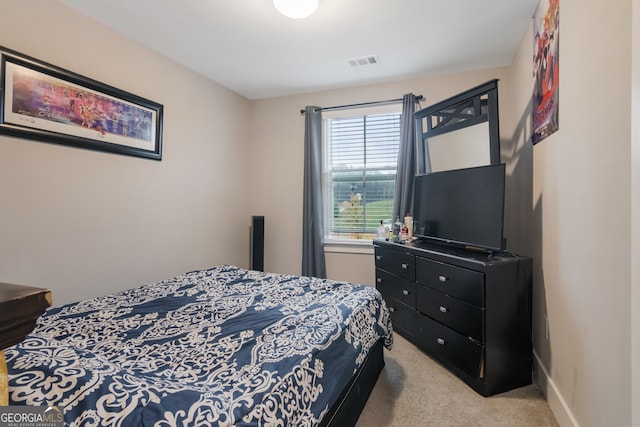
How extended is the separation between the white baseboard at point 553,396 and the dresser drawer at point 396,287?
3.07ft

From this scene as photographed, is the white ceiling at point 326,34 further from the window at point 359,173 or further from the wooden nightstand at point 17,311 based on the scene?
the wooden nightstand at point 17,311

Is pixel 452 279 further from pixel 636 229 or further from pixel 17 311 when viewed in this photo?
pixel 17 311

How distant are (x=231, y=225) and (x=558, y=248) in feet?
10.7

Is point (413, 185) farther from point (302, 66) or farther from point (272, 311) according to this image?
point (272, 311)

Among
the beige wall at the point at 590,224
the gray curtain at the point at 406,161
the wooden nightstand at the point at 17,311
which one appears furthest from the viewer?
the gray curtain at the point at 406,161

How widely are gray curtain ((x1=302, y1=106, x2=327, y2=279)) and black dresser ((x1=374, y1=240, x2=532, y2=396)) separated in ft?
4.96

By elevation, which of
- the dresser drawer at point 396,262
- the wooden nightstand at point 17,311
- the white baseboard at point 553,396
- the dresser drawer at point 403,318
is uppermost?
the wooden nightstand at point 17,311

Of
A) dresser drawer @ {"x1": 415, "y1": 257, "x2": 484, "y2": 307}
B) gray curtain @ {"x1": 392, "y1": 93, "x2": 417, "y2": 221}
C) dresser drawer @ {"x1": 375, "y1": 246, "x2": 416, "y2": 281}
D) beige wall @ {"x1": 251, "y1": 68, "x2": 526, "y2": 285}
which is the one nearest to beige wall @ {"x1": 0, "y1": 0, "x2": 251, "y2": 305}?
beige wall @ {"x1": 251, "y1": 68, "x2": 526, "y2": 285}

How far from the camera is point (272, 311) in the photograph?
1.85 metres

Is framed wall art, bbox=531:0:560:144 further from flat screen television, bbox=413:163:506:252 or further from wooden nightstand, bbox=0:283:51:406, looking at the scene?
wooden nightstand, bbox=0:283:51:406

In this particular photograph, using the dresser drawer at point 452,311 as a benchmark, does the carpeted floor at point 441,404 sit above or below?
below

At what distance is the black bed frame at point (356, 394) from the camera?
151 cm

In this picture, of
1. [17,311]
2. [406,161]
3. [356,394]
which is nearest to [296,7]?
[406,161]

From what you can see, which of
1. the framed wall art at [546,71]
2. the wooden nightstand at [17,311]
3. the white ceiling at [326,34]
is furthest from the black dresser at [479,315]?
the wooden nightstand at [17,311]
